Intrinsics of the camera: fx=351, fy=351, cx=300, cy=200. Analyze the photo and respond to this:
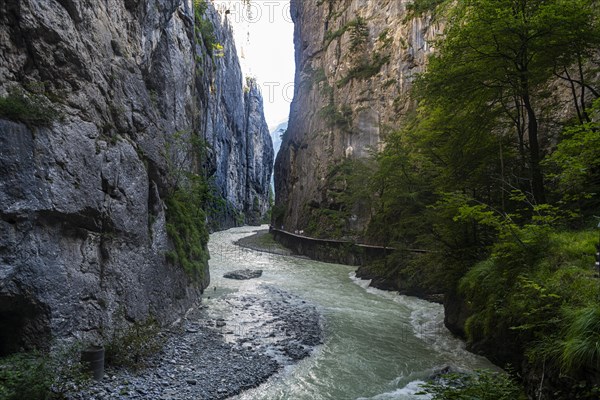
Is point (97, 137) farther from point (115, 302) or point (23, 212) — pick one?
point (115, 302)

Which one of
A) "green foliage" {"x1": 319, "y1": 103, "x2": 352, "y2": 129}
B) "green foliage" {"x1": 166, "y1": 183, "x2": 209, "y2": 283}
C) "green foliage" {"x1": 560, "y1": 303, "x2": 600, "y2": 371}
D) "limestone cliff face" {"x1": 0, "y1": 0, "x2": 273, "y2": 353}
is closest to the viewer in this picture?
"green foliage" {"x1": 560, "y1": 303, "x2": 600, "y2": 371}

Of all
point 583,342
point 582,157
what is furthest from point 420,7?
point 583,342

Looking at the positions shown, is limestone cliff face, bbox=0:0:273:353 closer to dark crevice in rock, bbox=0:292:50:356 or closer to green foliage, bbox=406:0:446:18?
dark crevice in rock, bbox=0:292:50:356

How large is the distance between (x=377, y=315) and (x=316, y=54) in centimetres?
3907

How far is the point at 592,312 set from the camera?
440 cm

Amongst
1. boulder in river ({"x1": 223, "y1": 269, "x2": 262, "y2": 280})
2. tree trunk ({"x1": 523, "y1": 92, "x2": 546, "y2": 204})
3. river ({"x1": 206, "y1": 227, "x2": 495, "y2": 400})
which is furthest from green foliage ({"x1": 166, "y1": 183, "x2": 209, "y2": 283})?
tree trunk ({"x1": 523, "y1": 92, "x2": 546, "y2": 204})

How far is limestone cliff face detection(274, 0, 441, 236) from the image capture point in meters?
30.8

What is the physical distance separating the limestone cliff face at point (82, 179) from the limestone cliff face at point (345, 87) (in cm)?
1867

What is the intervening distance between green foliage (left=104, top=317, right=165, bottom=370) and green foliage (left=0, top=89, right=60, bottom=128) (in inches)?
180

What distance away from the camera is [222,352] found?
8.66 m

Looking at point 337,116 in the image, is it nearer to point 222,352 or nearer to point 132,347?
point 222,352

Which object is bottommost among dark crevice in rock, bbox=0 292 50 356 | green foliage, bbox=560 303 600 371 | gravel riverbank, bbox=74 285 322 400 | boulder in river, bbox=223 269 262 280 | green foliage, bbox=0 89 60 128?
boulder in river, bbox=223 269 262 280

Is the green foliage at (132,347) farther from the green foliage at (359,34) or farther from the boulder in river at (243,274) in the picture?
the green foliage at (359,34)

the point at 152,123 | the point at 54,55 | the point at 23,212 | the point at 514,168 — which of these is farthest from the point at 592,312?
the point at 152,123
